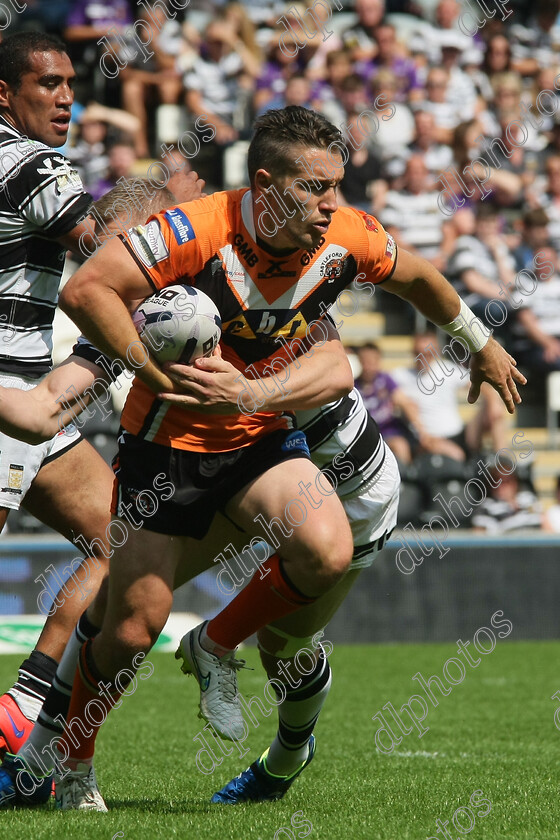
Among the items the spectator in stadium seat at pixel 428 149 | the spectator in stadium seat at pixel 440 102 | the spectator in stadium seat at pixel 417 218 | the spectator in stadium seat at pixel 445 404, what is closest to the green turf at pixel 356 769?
the spectator in stadium seat at pixel 445 404

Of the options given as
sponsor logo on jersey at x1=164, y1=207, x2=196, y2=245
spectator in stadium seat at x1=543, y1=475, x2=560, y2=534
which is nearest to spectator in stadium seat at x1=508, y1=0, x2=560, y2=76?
spectator in stadium seat at x1=543, y1=475, x2=560, y2=534

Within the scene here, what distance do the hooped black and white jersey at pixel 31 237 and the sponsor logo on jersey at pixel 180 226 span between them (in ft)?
1.64

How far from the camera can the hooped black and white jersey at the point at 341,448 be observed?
4.30 metres

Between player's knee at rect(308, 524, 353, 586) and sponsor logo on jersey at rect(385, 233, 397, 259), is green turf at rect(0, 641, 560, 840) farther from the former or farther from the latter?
sponsor logo on jersey at rect(385, 233, 397, 259)

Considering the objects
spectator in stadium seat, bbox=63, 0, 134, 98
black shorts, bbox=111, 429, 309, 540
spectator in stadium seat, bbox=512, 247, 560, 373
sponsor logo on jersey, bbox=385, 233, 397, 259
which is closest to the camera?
black shorts, bbox=111, 429, 309, 540

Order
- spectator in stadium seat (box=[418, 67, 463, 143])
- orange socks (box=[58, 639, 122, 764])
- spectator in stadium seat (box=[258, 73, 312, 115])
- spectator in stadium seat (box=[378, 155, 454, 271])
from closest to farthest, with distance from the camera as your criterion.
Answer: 1. orange socks (box=[58, 639, 122, 764])
2. spectator in stadium seat (box=[378, 155, 454, 271])
3. spectator in stadium seat (box=[258, 73, 312, 115])
4. spectator in stadium seat (box=[418, 67, 463, 143])

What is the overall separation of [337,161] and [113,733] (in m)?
3.37

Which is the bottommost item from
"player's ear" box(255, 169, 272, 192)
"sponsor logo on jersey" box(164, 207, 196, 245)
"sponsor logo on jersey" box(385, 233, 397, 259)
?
"sponsor logo on jersey" box(385, 233, 397, 259)

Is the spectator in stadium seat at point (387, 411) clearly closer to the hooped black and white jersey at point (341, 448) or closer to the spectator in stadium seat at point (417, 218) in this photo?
the spectator in stadium seat at point (417, 218)

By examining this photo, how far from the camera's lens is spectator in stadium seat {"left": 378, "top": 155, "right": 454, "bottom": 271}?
1234cm

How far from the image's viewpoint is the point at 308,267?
383 cm

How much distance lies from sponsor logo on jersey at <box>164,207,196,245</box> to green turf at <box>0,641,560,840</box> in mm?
1797

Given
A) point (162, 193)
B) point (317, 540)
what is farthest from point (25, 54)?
point (317, 540)

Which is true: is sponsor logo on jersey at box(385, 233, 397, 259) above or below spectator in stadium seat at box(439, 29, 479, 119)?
above
